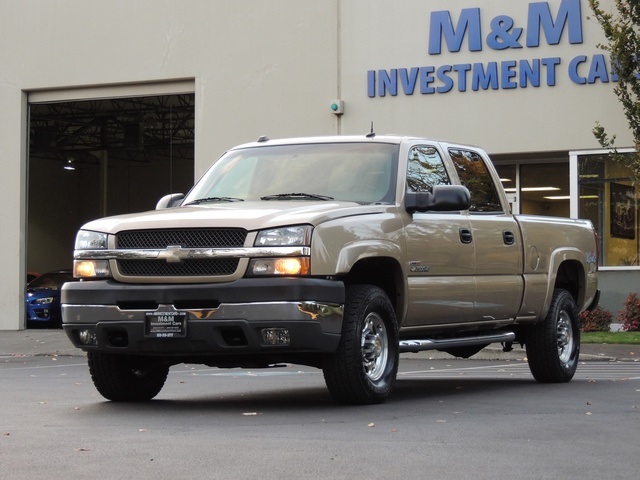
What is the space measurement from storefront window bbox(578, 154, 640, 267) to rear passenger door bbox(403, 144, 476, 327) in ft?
42.2

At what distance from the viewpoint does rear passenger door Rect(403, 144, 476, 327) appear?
33.9ft

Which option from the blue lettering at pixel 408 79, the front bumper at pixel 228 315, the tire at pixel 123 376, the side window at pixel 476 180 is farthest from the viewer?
the blue lettering at pixel 408 79

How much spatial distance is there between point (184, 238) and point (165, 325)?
2.08ft

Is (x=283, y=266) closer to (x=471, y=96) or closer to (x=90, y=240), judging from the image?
(x=90, y=240)

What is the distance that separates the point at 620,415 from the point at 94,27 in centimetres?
2012

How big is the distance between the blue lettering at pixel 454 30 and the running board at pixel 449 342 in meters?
12.6

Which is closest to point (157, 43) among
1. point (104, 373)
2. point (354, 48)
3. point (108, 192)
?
point (354, 48)

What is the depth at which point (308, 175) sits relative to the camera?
1062cm

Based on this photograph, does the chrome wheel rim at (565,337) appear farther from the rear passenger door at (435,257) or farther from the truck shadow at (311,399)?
the rear passenger door at (435,257)

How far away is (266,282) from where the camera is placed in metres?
9.03

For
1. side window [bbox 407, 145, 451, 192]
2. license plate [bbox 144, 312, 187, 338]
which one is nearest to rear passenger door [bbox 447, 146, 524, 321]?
side window [bbox 407, 145, 451, 192]

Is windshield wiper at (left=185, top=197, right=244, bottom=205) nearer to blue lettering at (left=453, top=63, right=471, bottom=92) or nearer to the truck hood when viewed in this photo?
the truck hood

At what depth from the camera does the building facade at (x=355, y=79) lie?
23.4m

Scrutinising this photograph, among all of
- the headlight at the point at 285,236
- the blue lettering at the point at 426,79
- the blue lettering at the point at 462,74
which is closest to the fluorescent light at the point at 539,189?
the blue lettering at the point at 462,74
